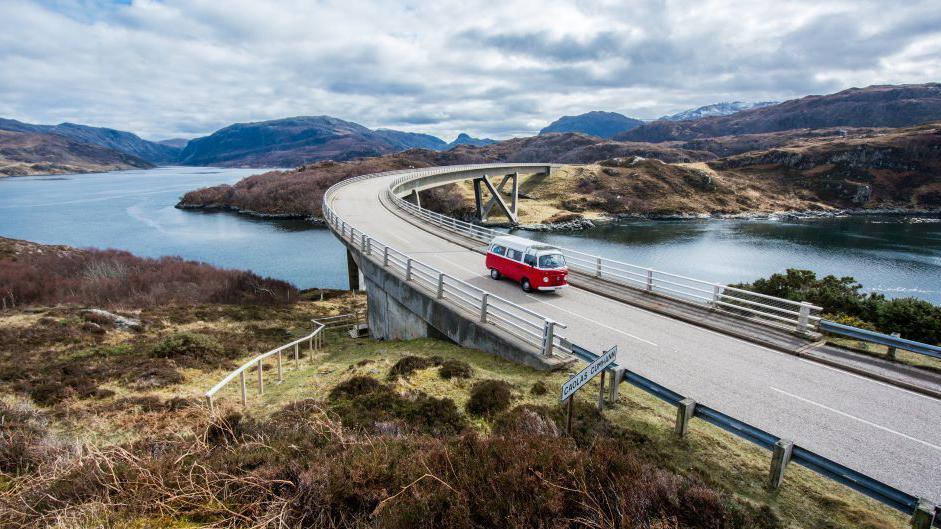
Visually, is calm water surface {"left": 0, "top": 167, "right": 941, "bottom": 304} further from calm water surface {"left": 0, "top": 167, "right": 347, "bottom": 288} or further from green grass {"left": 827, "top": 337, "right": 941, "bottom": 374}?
green grass {"left": 827, "top": 337, "right": 941, "bottom": 374}

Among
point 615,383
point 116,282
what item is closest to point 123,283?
point 116,282

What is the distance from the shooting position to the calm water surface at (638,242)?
162 ft

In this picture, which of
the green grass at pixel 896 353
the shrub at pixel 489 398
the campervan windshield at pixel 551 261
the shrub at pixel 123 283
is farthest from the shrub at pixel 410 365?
the shrub at pixel 123 283

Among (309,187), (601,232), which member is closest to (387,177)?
(309,187)

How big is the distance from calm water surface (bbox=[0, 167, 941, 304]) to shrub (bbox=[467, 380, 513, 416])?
36.4 m

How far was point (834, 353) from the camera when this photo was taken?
12219 millimetres

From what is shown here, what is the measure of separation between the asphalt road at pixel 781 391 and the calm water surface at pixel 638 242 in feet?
111

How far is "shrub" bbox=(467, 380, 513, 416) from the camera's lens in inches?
372

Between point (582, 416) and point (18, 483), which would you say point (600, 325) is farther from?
point (18, 483)

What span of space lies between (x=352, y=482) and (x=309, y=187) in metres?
101

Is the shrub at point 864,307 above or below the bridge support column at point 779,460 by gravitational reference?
below

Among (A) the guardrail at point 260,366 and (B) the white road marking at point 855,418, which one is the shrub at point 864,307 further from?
(A) the guardrail at point 260,366

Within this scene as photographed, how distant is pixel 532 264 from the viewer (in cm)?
1841

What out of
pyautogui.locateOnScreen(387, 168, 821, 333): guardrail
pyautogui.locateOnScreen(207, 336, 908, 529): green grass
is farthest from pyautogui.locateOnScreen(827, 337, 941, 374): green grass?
pyautogui.locateOnScreen(207, 336, 908, 529): green grass
